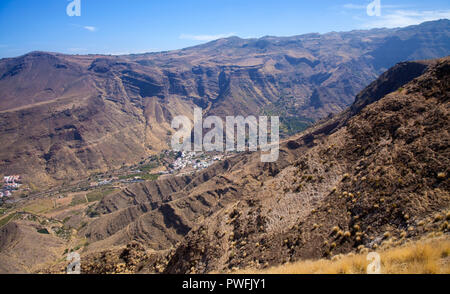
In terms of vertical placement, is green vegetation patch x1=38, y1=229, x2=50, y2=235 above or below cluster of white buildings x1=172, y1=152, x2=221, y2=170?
below

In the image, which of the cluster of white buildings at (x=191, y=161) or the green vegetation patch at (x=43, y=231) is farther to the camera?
the cluster of white buildings at (x=191, y=161)

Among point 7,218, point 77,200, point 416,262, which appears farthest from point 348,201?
point 77,200

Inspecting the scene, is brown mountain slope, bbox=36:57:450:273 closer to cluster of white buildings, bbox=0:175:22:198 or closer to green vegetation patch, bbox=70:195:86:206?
green vegetation patch, bbox=70:195:86:206

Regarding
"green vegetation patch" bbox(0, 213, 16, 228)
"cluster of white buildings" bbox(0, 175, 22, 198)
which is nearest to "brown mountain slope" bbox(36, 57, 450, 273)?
"green vegetation patch" bbox(0, 213, 16, 228)

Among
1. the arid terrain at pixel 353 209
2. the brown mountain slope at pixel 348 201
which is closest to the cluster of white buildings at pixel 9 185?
the arid terrain at pixel 353 209

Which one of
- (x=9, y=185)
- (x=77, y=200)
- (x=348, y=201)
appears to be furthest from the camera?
(x=9, y=185)

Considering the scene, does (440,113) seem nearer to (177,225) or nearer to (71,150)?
(177,225)

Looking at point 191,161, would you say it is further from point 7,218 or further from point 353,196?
point 353,196

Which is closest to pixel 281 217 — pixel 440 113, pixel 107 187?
pixel 440 113

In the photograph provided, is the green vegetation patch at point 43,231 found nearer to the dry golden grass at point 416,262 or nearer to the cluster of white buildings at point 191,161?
the cluster of white buildings at point 191,161
